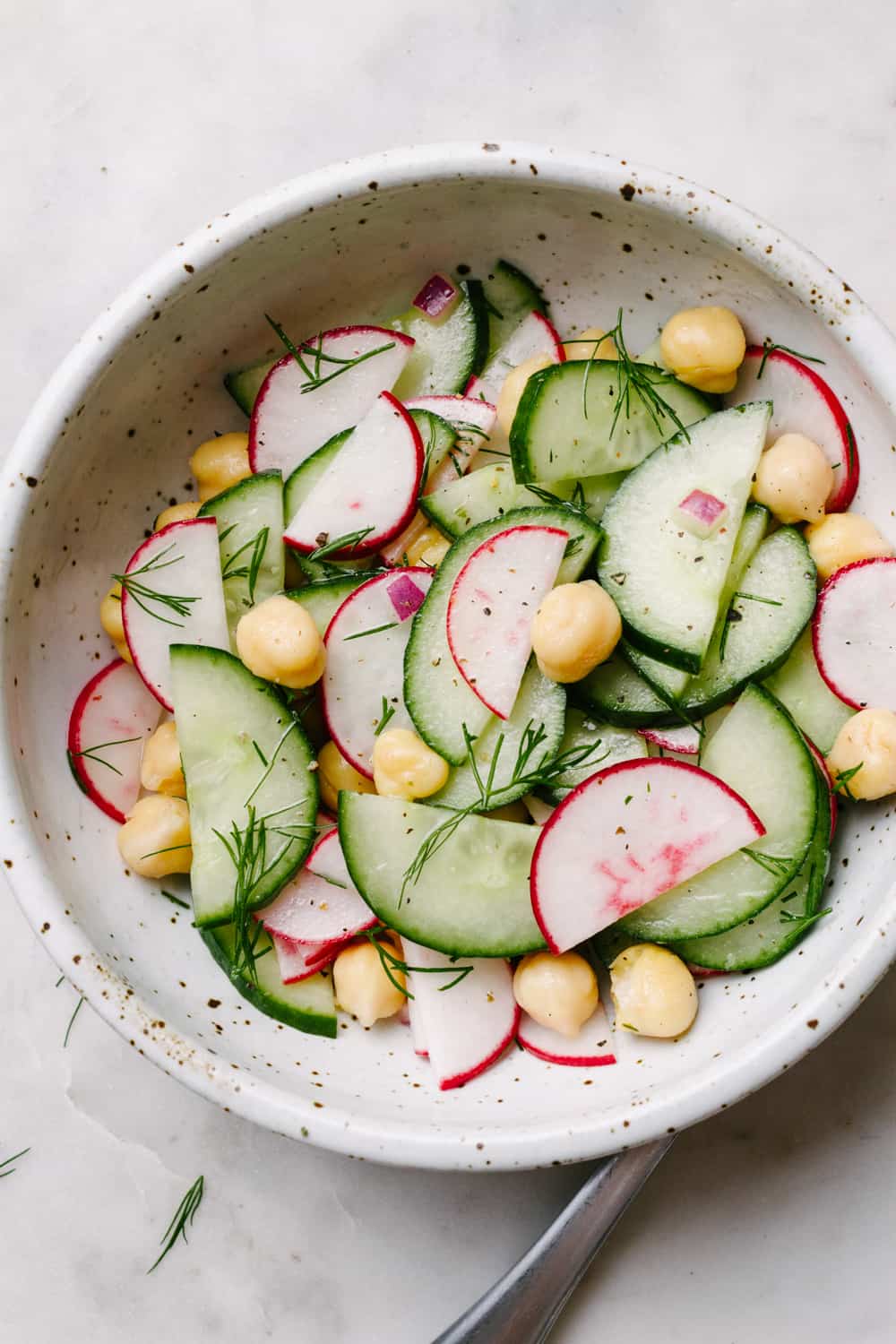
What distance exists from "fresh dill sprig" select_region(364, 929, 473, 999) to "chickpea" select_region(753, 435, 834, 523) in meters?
0.72

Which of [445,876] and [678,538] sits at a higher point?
[678,538]

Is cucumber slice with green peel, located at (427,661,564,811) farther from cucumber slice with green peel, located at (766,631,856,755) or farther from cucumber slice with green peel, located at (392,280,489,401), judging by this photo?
cucumber slice with green peel, located at (392,280,489,401)

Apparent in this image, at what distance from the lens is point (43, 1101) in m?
1.90

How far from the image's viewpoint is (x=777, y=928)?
4.95 ft

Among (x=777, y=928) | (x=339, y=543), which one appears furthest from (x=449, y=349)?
(x=777, y=928)

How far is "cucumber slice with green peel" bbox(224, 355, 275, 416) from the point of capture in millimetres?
1715

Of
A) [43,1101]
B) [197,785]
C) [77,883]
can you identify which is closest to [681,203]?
[197,785]

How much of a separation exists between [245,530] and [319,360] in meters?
0.26

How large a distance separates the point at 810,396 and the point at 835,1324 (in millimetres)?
1385

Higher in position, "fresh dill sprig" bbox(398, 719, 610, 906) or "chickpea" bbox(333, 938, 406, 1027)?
"fresh dill sprig" bbox(398, 719, 610, 906)

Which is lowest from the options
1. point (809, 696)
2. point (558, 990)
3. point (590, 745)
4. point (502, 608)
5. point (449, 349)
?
point (558, 990)

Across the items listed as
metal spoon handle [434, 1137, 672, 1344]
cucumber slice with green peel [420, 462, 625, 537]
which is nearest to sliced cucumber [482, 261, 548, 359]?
cucumber slice with green peel [420, 462, 625, 537]

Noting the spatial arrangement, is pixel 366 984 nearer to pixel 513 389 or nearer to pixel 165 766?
pixel 165 766

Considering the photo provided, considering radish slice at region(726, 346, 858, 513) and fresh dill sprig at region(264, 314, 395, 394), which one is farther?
fresh dill sprig at region(264, 314, 395, 394)
